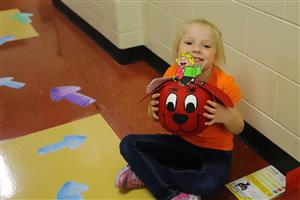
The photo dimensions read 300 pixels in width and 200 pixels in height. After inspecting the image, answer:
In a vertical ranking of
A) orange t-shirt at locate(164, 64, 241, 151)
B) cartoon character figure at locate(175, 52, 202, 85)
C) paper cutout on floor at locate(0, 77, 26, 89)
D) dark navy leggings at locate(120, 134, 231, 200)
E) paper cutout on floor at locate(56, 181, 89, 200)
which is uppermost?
cartoon character figure at locate(175, 52, 202, 85)

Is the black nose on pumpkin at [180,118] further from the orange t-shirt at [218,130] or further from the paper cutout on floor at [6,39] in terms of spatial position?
the paper cutout on floor at [6,39]

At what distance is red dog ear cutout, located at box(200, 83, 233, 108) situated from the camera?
1.23 metres

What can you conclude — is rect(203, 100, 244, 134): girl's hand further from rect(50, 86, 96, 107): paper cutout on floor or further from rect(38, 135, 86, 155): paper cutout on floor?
rect(50, 86, 96, 107): paper cutout on floor

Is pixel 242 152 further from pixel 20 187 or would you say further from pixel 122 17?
pixel 122 17

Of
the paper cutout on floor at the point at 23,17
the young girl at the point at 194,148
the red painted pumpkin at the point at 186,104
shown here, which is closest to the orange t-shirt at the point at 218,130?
the young girl at the point at 194,148

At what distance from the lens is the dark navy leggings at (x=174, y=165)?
4.29ft

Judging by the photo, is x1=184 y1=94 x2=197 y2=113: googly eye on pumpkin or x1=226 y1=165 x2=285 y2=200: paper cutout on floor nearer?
x1=184 y1=94 x2=197 y2=113: googly eye on pumpkin

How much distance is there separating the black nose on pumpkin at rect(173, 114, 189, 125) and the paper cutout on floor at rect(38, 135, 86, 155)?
1.86ft

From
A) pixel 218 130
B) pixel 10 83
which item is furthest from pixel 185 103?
pixel 10 83

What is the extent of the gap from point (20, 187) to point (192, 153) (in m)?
0.60

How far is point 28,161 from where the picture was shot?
1579mm

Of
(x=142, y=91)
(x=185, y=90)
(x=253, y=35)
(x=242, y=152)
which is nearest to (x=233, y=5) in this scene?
(x=253, y=35)

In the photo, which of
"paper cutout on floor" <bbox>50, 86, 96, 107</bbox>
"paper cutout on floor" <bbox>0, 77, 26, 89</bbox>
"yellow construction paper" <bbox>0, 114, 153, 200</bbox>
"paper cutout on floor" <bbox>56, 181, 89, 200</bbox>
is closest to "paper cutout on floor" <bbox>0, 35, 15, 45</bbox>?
"paper cutout on floor" <bbox>0, 77, 26, 89</bbox>

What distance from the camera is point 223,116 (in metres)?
1.27
